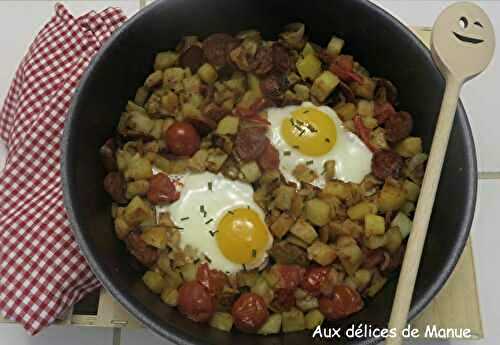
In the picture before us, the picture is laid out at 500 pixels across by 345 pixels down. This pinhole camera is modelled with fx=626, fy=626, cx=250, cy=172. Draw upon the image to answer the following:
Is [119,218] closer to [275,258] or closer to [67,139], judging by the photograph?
[67,139]

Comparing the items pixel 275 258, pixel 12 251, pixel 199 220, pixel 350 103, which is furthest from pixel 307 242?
pixel 12 251

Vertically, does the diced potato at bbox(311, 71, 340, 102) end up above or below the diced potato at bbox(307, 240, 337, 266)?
above

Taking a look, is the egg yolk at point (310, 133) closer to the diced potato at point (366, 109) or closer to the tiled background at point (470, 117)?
the diced potato at point (366, 109)

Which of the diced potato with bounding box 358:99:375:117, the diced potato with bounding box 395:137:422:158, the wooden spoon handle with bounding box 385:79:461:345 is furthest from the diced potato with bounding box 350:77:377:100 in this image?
the wooden spoon handle with bounding box 385:79:461:345

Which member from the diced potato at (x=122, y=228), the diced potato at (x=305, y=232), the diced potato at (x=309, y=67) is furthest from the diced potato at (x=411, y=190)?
the diced potato at (x=122, y=228)

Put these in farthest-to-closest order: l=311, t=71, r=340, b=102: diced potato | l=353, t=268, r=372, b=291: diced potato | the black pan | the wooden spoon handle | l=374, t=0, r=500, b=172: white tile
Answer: l=374, t=0, r=500, b=172: white tile, l=311, t=71, r=340, b=102: diced potato, l=353, t=268, r=372, b=291: diced potato, the black pan, the wooden spoon handle

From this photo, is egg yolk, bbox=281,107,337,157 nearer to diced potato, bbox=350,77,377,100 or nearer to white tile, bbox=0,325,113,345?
diced potato, bbox=350,77,377,100
